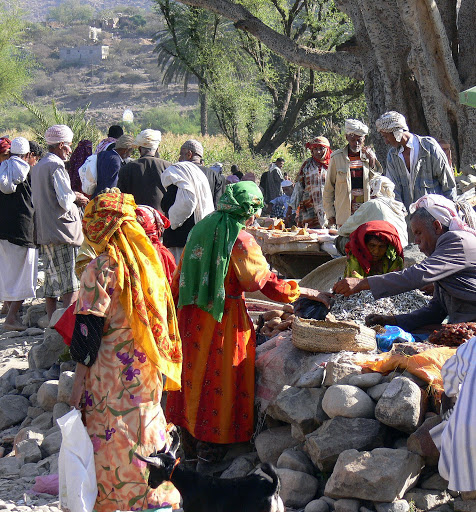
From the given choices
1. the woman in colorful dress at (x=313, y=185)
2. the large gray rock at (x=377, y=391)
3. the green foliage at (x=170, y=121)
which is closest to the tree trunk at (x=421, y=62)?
the woman in colorful dress at (x=313, y=185)

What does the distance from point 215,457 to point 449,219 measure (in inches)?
81.0

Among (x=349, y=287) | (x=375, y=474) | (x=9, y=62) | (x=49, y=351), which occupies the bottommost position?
(x=49, y=351)

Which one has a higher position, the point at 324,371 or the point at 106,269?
the point at 106,269

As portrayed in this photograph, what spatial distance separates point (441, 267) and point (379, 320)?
0.80m

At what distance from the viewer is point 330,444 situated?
3.95m

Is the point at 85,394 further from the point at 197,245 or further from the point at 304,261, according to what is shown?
the point at 304,261

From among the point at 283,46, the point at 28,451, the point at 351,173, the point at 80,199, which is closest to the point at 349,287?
the point at 28,451

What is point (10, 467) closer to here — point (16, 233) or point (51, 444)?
point (51, 444)

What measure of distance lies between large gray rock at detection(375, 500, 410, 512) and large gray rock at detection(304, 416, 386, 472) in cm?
35

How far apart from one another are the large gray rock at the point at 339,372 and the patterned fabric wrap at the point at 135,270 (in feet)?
3.37

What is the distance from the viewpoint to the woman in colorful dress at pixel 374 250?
531cm

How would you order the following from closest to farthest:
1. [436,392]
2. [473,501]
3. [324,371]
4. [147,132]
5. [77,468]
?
[77,468], [473,501], [436,392], [324,371], [147,132]

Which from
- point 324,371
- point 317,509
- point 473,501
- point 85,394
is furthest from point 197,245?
point 473,501

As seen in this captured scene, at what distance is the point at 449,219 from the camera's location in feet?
A: 15.0
